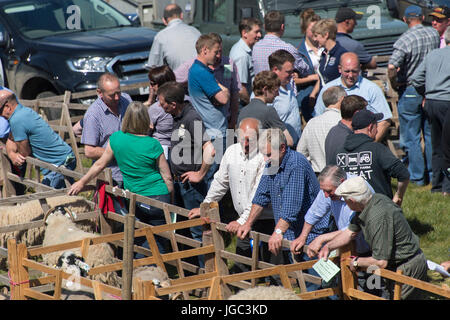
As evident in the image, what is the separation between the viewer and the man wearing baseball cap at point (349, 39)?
9422mm

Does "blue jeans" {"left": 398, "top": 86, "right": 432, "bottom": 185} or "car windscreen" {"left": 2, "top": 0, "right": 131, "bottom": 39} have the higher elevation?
"car windscreen" {"left": 2, "top": 0, "right": 131, "bottom": 39}

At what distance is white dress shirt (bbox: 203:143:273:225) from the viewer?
21.6ft

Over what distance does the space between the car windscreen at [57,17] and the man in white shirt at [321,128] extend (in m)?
5.61

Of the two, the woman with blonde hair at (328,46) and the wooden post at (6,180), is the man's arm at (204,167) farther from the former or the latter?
the woman with blonde hair at (328,46)

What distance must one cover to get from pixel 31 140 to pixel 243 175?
273 centimetres

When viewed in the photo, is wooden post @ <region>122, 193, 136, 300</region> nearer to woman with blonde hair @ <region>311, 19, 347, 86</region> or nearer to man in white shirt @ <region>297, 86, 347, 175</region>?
man in white shirt @ <region>297, 86, 347, 175</region>

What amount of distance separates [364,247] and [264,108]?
2.26m

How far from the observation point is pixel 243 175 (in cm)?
660

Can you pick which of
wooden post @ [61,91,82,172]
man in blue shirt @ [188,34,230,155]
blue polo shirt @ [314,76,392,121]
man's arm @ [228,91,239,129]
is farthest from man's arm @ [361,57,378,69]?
wooden post @ [61,91,82,172]

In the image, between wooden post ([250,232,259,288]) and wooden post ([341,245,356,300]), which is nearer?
wooden post ([341,245,356,300])

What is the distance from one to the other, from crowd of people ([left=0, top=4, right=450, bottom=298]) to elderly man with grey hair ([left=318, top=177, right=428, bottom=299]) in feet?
0.03

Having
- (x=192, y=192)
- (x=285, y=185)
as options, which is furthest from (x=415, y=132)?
(x=285, y=185)
